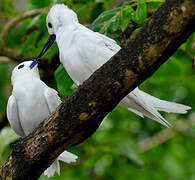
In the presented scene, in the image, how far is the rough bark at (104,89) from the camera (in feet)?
6.72

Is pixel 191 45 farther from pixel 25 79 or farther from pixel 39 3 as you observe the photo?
pixel 39 3

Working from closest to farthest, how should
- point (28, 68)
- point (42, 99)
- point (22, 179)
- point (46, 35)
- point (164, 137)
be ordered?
1. point (22, 179)
2. point (42, 99)
3. point (28, 68)
4. point (46, 35)
5. point (164, 137)

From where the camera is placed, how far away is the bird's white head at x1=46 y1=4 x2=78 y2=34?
285 cm

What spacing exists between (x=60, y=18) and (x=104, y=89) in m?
0.80

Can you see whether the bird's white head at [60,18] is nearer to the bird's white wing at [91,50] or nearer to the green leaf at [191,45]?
the bird's white wing at [91,50]

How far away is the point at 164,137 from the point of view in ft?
19.5

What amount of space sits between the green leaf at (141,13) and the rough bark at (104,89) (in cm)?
83

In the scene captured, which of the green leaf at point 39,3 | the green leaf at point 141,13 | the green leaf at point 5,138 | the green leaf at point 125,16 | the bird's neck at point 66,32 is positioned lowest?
the green leaf at point 5,138

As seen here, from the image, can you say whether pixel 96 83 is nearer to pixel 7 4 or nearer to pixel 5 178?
pixel 5 178

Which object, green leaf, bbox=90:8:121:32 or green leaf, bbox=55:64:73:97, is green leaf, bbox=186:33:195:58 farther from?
green leaf, bbox=55:64:73:97

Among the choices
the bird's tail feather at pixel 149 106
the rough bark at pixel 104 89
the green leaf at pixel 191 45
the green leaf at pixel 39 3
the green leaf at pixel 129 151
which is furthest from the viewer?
the green leaf at pixel 129 151

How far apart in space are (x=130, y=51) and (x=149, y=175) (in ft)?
12.8

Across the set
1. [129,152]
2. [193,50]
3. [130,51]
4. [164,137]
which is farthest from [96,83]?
[164,137]

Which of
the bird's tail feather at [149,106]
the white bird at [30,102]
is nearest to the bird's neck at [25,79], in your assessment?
the white bird at [30,102]
